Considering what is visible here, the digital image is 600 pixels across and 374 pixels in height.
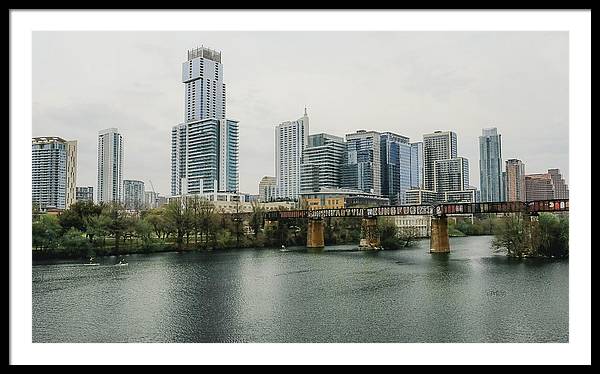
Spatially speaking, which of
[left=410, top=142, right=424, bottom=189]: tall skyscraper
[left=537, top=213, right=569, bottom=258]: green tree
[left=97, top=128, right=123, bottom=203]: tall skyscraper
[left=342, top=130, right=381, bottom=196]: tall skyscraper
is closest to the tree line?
[left=97, top=128, right=123, bottom=203]: tall skyscraper

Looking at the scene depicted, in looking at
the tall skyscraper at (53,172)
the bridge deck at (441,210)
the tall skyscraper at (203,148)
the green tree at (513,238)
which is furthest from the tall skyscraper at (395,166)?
the tall skyscraper at (53,172)

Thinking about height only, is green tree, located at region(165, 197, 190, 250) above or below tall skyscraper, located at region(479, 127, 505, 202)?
below

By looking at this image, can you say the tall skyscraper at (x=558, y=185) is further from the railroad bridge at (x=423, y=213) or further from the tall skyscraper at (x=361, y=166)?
the tall skyscraper at (x=361, y=166)

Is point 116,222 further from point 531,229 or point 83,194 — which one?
point 531,229

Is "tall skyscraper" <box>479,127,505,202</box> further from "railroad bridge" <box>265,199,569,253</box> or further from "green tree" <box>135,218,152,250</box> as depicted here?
"green tree" <box>135,218,152,250</box>

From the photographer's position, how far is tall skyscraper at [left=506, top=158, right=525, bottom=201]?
18.5 m

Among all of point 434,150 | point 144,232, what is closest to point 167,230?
point 144,232

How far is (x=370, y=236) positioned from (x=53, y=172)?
36.3 feet

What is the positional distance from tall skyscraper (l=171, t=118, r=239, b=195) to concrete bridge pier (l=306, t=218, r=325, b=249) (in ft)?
47.9

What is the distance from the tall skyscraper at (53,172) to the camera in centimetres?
1780

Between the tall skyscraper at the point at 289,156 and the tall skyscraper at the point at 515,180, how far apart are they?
1438 cm

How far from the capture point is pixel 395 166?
37562 millimetres

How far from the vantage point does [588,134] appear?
5840 millimetres
